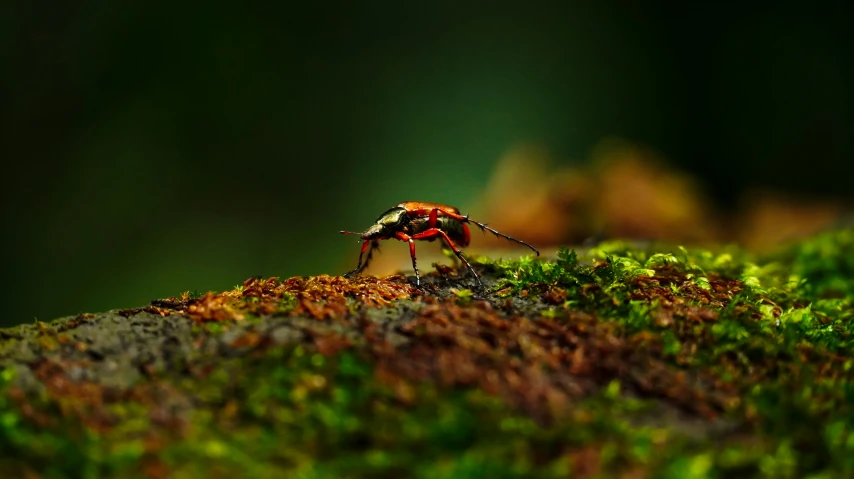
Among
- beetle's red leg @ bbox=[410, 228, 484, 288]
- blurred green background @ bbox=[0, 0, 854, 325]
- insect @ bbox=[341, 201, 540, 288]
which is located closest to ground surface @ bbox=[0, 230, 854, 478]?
beetle's red leg @ bbox=[410, 228, 484, 288]

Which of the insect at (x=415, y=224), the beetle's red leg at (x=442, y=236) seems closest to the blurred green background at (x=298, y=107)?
the insect at (x=415, y=224)

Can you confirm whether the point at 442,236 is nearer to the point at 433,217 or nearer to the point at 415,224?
the point at 433,217

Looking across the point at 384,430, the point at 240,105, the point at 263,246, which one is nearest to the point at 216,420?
the point at 384,430

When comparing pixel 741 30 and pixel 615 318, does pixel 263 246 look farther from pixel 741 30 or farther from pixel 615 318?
pixel 741 30

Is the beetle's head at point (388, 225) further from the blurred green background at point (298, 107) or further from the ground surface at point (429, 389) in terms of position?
the blurred green background at point (298, 107)

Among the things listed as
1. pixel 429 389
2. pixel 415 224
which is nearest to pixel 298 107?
pixel 415 224

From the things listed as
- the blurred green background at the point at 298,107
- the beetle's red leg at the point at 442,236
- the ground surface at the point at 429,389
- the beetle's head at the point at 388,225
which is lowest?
the ground surface at the point at 429,389

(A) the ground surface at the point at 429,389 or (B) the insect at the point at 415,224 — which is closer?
(A) the ground surface at the point at 429,389

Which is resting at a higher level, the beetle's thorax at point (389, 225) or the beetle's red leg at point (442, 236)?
the beetle's thorax at point (389, 225)
